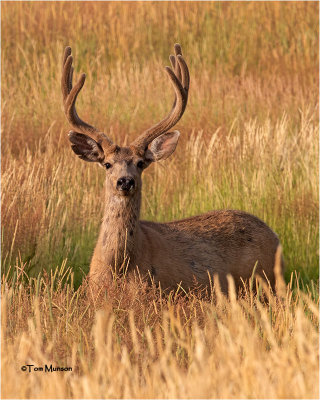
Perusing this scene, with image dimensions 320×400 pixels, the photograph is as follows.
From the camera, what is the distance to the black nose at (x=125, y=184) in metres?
6.66

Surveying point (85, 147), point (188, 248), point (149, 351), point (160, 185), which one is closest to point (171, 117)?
point (85, 147)

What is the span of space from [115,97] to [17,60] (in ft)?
7.65

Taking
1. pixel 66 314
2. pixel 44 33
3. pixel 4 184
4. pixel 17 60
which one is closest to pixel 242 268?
pixel 4 184

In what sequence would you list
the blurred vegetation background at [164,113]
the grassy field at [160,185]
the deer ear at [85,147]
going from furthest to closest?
the blurred vegetation background at [164,113] < the deer ear at [85,147] < the grassy field at [160,185]

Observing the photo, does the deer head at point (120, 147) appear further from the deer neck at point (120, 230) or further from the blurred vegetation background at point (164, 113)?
the blurred vegetation background at point (164, 113)

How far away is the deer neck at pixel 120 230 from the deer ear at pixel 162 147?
1.78ft

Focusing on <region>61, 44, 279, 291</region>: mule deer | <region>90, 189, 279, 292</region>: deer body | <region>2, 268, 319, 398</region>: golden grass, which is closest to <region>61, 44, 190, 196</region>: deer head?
<region>61, 44, 279, 291</region>: mule deer

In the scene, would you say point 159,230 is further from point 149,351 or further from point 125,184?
point 149,351

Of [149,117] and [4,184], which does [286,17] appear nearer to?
[149,117]

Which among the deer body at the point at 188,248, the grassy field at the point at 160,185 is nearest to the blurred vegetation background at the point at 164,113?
the grassy field at the point at 160,185

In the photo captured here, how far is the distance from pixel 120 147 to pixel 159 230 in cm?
83

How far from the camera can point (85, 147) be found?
7234mm

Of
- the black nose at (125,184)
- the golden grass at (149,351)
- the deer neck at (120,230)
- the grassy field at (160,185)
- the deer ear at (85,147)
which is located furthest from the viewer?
the deer ear at (85,147)

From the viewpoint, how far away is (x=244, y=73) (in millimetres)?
13422
